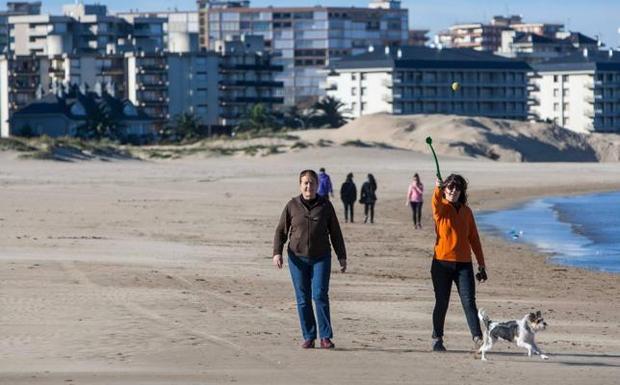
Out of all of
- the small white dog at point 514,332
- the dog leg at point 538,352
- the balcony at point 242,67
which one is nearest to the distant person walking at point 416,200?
the dog leg at point 538,352

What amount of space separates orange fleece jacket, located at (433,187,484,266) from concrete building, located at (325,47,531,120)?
117m

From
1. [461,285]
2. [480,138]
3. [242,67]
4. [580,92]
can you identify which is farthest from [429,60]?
[461,285]

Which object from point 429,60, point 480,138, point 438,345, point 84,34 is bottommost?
point 480,138

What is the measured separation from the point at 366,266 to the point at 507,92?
113 meters

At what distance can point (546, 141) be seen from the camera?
346ft

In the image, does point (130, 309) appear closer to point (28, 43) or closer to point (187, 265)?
point (187, 265)

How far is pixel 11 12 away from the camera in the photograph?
607ft

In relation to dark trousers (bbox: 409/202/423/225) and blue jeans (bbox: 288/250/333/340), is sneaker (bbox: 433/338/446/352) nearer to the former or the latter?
blue jeans (bbox: 288/250/333/340)

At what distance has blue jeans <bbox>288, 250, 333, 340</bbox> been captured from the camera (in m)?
12.3

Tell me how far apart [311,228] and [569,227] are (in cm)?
2464

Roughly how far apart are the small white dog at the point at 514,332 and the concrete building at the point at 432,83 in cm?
11715

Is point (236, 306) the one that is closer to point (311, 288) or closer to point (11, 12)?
point (311, 288)

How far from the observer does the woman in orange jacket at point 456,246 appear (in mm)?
11898

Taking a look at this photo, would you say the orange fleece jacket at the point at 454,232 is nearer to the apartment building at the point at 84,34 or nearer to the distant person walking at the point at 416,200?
the distant person walking at the point at 416,200
